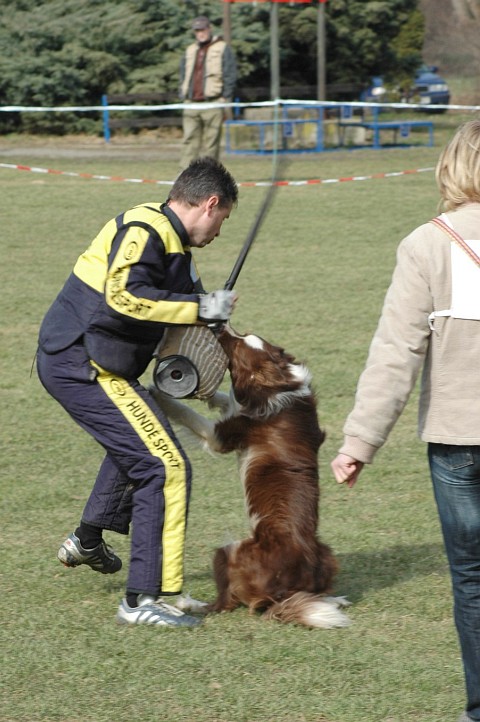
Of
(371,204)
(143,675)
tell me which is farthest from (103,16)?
(143,675)

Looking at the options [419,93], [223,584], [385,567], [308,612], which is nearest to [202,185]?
[223,584]

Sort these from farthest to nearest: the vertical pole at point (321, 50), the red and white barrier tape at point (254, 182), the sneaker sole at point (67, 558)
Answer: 1. the vertical pole at point (321, 50)
2. the red and white barrier tape at point (254, 182)
3. the sneaker sole at point (67, 558)

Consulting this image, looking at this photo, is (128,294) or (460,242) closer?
(460,242)

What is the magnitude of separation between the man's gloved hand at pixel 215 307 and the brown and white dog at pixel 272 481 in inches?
16.8

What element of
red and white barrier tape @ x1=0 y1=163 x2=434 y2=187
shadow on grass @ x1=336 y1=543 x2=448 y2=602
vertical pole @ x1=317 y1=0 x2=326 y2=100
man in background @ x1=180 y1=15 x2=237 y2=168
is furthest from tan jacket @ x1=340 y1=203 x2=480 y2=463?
vertical pole @ x1=317 y1=0 x2=326 y2=100

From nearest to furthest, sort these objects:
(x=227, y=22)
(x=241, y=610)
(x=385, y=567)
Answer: (x=241, y=610), (x=385, y=567), (x=227, y=22)

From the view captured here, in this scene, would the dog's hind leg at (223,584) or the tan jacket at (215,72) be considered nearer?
the dog's hind leg at (223,584)

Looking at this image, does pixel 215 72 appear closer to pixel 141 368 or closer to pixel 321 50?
pixel 321 50

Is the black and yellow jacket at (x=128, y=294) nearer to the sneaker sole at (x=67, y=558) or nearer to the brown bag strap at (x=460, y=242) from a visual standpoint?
the sneaker sole at (x=67, y=558)

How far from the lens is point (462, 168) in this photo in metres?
2.92

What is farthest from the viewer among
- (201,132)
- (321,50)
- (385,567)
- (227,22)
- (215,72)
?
(321,50)

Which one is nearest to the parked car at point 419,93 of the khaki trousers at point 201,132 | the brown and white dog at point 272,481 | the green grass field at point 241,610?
the khaki trousers at point 201,132

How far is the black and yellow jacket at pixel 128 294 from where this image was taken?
3.78m

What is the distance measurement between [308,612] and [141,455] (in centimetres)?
83
